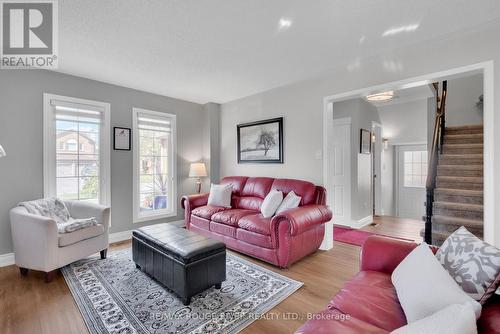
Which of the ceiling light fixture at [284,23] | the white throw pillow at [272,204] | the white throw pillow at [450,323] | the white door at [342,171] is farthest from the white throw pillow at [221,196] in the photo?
the white throw pillow at [450,323]

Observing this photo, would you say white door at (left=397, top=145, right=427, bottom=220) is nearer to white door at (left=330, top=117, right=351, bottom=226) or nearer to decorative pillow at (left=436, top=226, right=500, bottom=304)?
white door at (left=330, top=117, right=351, bottom=226)

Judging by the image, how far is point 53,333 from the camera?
5.60 ft

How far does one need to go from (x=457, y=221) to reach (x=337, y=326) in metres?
2.83

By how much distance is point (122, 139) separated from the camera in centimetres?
382

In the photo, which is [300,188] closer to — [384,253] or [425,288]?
[384,253]

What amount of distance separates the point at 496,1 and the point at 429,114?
318cm

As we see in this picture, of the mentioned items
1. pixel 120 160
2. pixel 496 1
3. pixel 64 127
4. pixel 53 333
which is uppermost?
pixel 496 1

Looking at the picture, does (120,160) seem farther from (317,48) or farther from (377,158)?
(377,158)

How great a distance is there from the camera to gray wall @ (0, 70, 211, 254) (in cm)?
287

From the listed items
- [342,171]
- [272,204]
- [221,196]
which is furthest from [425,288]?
[342,171]

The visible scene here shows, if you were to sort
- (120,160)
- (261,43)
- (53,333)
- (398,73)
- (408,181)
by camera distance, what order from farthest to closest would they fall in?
1. (408,181)
2. (120,160)
3. (398,73)
4. (261,43)
5. (53,333)

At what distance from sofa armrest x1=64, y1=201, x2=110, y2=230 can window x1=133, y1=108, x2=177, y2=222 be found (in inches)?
36.1

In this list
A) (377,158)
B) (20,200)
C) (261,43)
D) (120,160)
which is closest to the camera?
(261,43)

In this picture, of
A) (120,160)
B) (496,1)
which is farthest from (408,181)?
(120,160)
